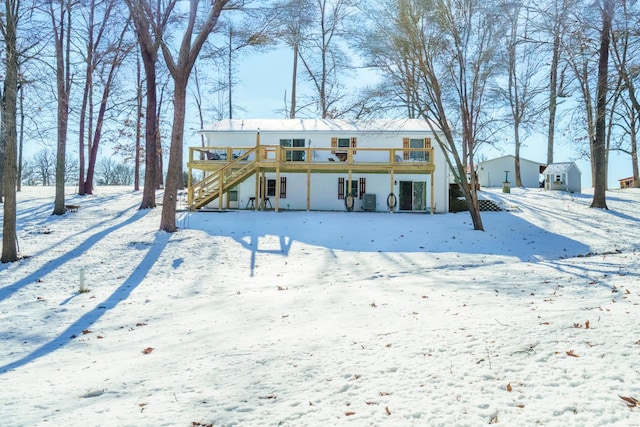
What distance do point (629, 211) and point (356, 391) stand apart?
64.6 feet

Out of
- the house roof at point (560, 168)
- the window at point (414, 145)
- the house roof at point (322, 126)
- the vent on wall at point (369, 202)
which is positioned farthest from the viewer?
the house roof at point (560, 168)

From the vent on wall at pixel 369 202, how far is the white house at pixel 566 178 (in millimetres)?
13214

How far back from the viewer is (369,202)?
19.7 m

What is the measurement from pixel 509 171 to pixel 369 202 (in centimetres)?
1923

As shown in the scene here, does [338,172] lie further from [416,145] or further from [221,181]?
[221,181]

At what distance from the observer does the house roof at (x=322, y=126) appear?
20172mm

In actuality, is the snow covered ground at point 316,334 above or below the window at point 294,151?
below

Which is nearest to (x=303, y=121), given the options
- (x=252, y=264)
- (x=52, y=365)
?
(x=252, y=264)

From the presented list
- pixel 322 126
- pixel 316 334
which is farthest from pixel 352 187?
pixel 316 334

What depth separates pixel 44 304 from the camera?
282 inches

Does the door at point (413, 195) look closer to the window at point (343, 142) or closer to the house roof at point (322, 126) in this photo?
the house roof at point (322, 126)

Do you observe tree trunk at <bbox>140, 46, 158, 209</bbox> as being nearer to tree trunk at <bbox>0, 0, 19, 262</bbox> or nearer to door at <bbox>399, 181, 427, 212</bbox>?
tree trunk at <bbox>0, 0, 19, 262</bbox>

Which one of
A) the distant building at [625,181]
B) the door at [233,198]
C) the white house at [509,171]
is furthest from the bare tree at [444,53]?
the distant building at [625,181]

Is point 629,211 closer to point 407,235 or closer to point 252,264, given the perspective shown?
point 407,235
